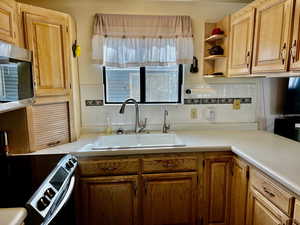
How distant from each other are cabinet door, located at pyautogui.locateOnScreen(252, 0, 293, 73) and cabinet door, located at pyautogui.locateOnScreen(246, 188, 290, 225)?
0.89 meters

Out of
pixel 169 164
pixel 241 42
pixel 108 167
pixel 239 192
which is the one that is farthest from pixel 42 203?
pixel 241 42

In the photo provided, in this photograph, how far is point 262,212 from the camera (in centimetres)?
140

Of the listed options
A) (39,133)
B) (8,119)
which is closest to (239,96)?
(39,133)

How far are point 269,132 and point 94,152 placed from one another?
1.88m

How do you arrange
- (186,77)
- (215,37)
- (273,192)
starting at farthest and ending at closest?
(186,77) → (215,37) → (273,192)

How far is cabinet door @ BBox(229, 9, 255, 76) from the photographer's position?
1.76 meters

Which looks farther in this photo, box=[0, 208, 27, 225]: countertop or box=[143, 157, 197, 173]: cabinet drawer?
box=[143, 157, 197, 173]: cabinet drawer

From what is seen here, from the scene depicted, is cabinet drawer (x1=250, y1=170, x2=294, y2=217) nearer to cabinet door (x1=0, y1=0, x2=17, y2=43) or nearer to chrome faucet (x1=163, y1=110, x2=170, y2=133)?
chrome faucet (x1=163, y1=110, x2=170, y2=133)

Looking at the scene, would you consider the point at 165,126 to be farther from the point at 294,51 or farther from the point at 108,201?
the point at 294,51

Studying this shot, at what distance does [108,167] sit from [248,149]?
1142 millimetres

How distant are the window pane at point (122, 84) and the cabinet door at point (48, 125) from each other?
1.77 ft

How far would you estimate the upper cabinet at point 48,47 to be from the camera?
5.37 feet

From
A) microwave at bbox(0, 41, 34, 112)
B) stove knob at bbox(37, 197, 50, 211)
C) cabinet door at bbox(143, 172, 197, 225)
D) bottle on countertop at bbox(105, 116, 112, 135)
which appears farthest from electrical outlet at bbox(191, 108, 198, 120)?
stove knob at bbox(37, 197, 50, 211)

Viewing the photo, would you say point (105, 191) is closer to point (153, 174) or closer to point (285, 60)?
point (153, 174)
